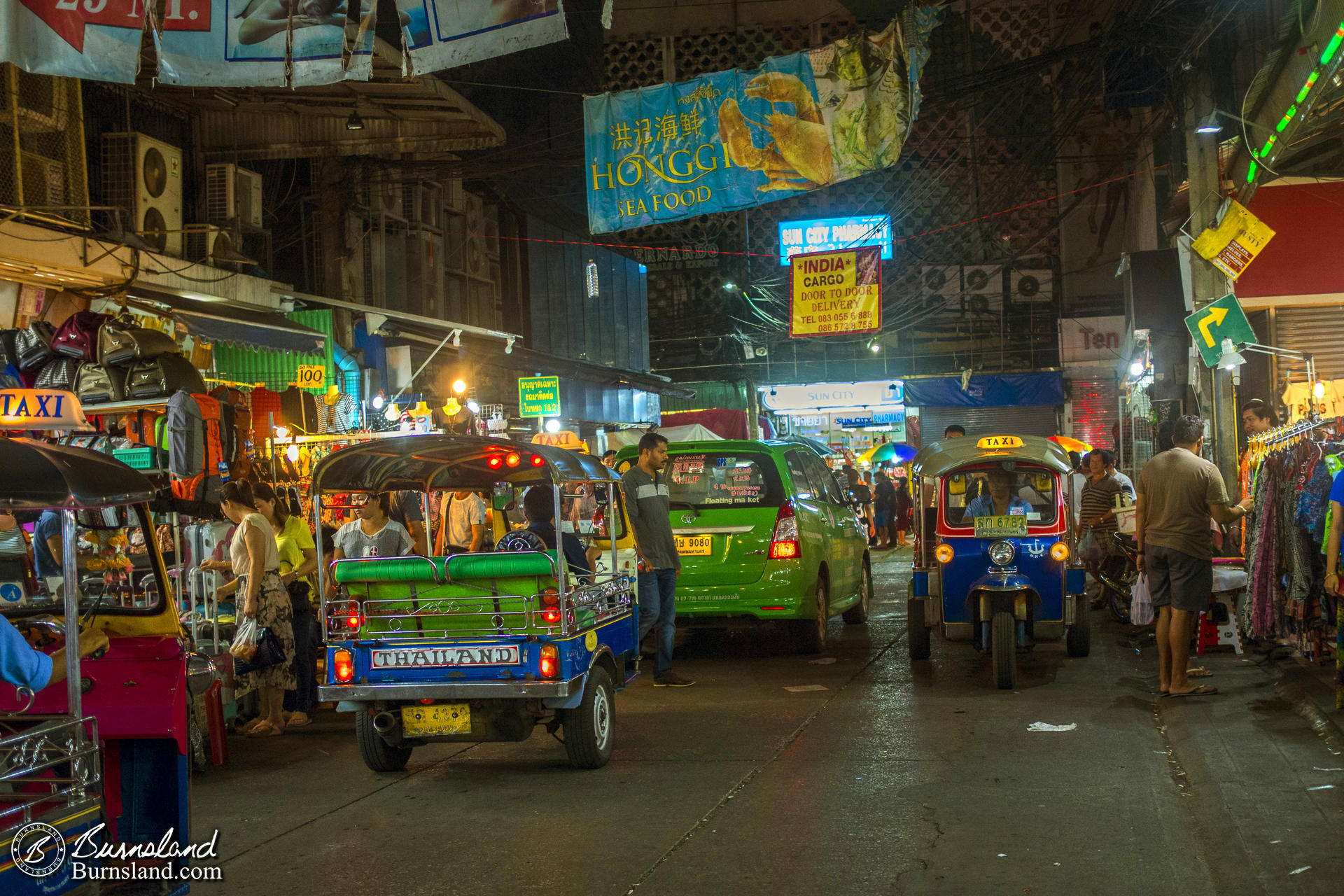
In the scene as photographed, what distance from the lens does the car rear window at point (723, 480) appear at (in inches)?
440

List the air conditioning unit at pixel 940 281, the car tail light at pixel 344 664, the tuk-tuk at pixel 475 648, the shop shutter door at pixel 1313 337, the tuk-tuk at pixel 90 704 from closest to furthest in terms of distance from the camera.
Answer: the tuk-tuk at pixel 90 704, the tuk-tuk at pixel 475 648, the car tail light at pixel 344 664, the shop shutter door at pixel 1313 337, the air conditioning unit at pixel 940 281

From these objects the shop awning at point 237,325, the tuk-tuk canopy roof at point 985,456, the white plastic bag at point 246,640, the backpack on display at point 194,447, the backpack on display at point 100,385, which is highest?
the shop awning at point 237,325

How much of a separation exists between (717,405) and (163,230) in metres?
24.8

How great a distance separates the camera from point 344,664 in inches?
272

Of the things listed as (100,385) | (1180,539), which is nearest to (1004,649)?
(1180,539)

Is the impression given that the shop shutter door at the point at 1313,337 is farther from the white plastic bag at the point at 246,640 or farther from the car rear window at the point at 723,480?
the white plastic bag at the point at 246,640

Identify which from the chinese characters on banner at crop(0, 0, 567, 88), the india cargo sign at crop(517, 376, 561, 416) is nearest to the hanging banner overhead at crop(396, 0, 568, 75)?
the chinese characters on banner at crop(0, 0, 567, 88)

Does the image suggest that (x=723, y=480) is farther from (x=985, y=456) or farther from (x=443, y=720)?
(x=443, y=720)

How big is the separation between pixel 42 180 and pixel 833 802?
9867mm

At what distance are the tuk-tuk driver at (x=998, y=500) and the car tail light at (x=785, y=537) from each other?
61.9 inches

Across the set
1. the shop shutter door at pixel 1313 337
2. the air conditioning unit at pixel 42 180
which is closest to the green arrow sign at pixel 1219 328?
the shop shutter door at pixel 1313 337

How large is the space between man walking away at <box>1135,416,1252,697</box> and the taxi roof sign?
7723 millimetres

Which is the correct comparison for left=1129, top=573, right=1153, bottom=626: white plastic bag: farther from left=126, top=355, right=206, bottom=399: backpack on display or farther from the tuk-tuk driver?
left=126, top=355, right=206, bottom=399: backpack on display

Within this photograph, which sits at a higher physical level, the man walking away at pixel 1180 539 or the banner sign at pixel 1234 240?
the banner sign at pixel 1234 240
